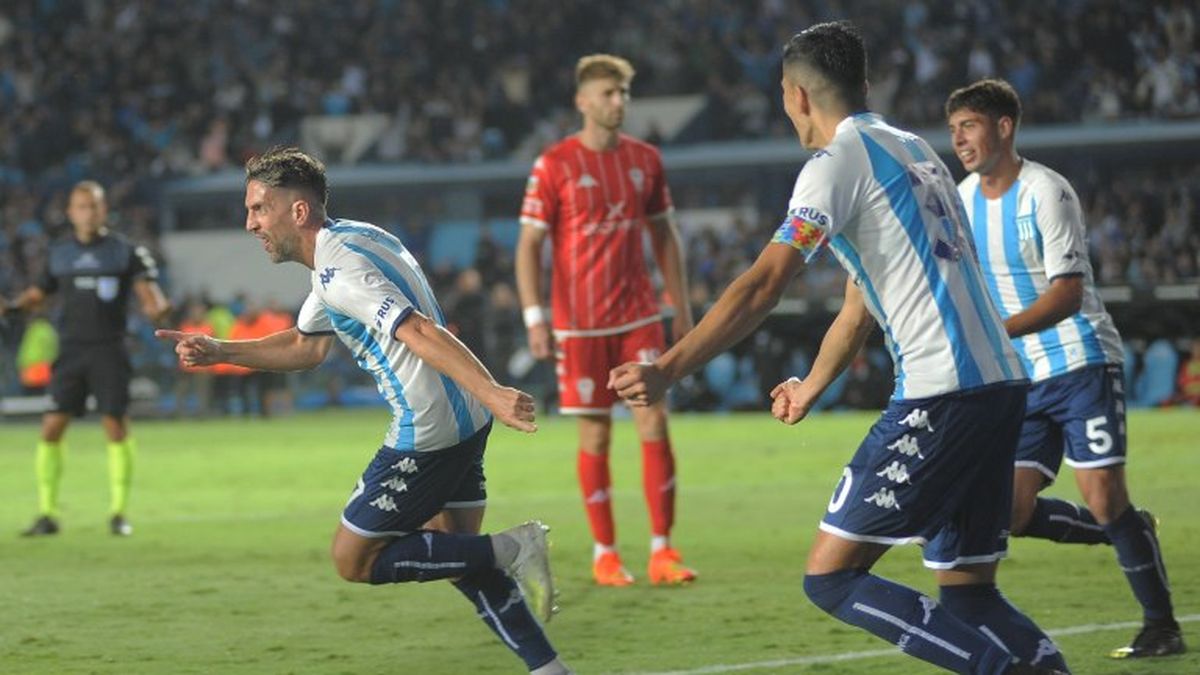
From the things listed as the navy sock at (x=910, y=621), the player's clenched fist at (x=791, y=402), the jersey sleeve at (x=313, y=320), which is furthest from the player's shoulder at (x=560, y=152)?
the navy sock at (x=910, y=621)

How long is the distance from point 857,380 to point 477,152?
44.0 feet

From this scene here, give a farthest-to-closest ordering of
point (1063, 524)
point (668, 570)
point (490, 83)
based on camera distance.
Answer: point (490, 83)
point (668, 570)
point (1063, 524)

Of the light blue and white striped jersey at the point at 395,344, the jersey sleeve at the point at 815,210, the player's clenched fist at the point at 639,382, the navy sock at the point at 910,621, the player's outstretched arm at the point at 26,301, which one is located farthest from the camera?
the player's outstretched arm at the point at 26,301

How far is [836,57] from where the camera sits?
5656 mm

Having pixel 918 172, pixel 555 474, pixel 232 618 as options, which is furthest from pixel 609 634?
pixel 555 474

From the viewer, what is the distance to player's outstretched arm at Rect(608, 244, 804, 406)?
509 cm

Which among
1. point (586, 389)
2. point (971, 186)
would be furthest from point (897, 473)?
point (586, 389)

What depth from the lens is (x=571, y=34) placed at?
38.1 m

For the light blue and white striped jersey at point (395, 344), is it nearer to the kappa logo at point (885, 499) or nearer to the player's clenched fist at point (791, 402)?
the player's clenched fist at point (791, 402)

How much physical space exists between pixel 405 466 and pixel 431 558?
329mm

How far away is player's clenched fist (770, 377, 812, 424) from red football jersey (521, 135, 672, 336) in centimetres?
481

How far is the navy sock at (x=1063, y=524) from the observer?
26.2 ft

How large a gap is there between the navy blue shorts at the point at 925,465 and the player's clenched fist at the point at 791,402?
28cm

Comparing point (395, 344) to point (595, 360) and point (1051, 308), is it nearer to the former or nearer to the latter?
point (1051, 308)
